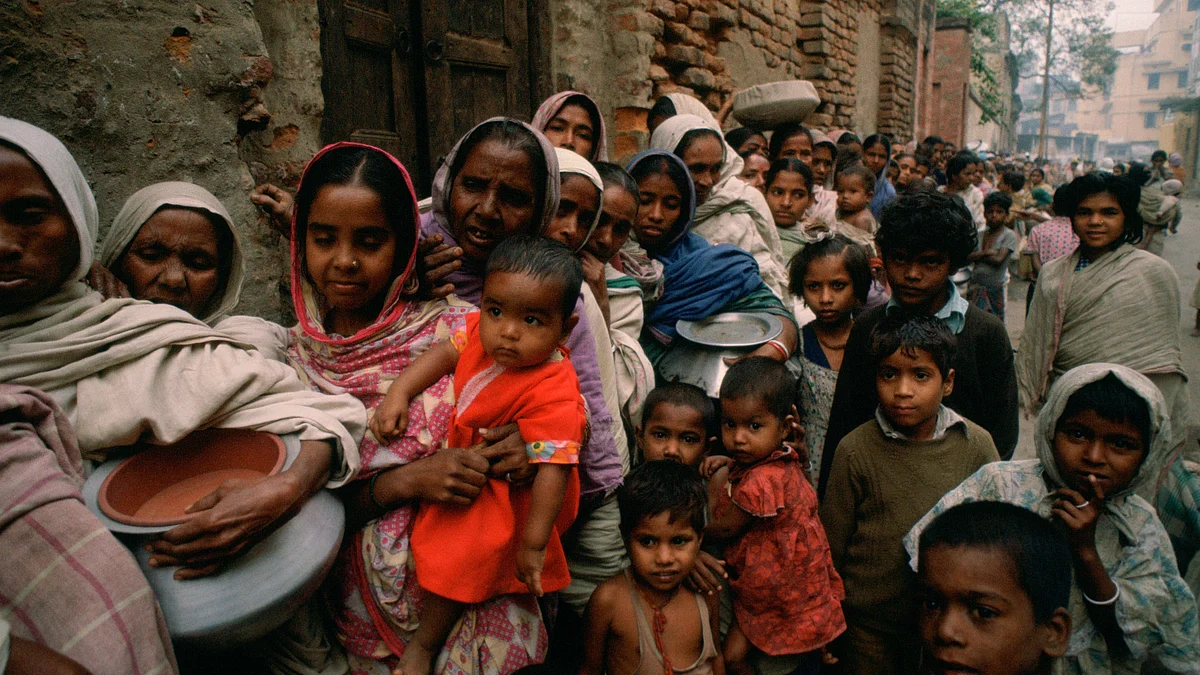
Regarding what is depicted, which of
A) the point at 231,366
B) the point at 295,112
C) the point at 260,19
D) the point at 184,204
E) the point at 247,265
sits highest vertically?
the point at 260,19

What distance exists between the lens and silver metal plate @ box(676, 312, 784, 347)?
103 inches

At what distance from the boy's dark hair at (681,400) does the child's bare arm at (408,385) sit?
0.82 meters

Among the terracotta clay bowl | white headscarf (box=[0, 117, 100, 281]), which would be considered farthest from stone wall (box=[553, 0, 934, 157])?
the terracotta clay bowl

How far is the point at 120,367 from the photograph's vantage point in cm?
134

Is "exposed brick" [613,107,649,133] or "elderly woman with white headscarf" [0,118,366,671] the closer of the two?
"elderly woman with white headscarf" [0,118,366,671]

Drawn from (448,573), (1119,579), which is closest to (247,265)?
(448,573)

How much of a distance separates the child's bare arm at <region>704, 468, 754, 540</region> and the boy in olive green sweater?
1.23 ft

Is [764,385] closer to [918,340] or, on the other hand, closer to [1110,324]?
[918,340]

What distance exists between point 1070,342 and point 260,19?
3.95 meters

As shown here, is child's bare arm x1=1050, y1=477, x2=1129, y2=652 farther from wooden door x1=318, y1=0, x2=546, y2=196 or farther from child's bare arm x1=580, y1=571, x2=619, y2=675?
wooden door x1=318, y1=0, x2=546, y2=196

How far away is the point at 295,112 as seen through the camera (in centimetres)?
256

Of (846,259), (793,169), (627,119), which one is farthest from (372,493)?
(627,119)

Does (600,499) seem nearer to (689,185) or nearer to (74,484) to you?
(74,484)

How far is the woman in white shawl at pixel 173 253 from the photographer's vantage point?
5.41ft
